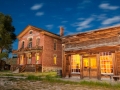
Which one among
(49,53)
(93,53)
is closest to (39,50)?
(49,53)

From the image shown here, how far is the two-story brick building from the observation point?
30.7 meters

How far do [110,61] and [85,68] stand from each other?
8.94 ft

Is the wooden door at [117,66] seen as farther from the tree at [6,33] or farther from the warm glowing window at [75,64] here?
the tree at [6,33]

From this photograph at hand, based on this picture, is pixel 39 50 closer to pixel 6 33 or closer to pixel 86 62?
pixel 6 33

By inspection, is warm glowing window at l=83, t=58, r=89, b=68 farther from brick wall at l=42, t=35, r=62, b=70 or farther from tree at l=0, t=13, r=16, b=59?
tree at l=0, t=13, r=16, b=59

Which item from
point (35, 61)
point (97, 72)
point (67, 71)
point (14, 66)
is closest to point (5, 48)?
point (14, 66)

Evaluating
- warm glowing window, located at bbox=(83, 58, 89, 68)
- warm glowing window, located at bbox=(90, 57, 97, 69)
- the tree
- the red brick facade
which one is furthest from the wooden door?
the tree

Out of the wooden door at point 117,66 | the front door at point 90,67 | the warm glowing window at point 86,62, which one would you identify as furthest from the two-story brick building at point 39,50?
the wooden door at point 117,66

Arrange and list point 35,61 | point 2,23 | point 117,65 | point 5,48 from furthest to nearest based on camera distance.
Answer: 1. point 5,48
2. point 2,23
3. point 35,61
4. point 117,65

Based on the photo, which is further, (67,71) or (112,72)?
(67,71)

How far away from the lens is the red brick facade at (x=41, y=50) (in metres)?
31.0

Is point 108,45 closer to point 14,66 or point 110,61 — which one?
point 110,61

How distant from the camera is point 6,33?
40031mm

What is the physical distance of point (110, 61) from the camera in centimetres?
1377
